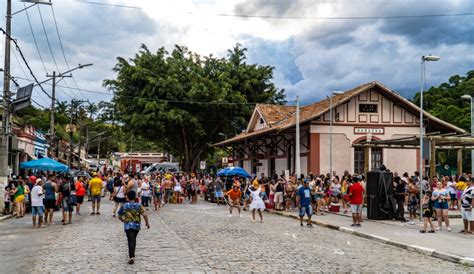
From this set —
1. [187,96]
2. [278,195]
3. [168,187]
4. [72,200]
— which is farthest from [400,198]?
[187,96]

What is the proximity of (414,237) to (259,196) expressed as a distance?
6.46m

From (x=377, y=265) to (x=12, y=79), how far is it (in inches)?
717

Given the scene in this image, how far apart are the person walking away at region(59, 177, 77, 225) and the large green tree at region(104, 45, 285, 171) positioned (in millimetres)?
22477

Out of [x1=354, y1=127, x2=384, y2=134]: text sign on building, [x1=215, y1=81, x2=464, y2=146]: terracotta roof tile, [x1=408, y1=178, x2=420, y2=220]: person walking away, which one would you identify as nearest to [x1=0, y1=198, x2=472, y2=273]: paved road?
[x1=408, y1=178, x2=420, y2=220]: person walking away

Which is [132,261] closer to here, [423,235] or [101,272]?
[101,272]

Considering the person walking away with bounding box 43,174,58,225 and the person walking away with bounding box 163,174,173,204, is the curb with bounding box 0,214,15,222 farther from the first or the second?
the person walking away with bounding box 163,174,173,204

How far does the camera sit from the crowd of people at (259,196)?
53.3ft

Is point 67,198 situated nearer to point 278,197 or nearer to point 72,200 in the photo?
point 72,200

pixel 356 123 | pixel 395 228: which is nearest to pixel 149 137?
pixel 356 123

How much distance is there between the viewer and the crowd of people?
16234mm

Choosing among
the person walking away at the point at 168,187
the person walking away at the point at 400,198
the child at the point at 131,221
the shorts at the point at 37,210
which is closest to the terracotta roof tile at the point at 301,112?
the person walking away at the point at 168,187

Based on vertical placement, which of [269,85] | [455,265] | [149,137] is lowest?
[455,265]

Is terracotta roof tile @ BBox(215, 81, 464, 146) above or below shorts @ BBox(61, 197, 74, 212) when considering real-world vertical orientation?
above

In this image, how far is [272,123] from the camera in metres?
36.7
